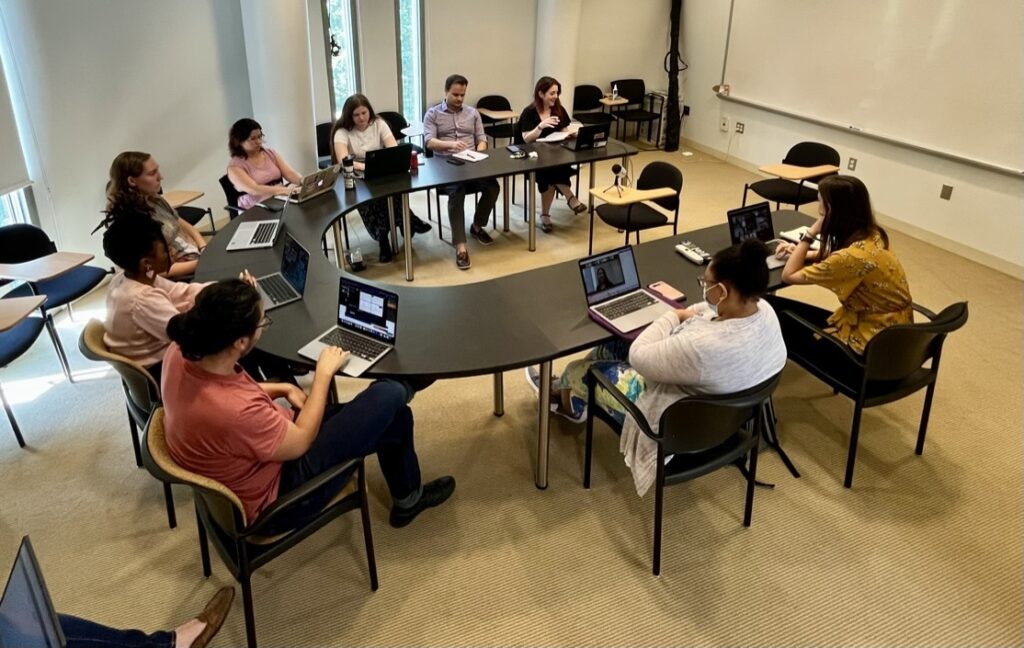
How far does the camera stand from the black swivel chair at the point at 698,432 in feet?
7.30

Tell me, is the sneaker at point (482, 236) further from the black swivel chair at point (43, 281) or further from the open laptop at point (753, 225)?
the black swivel chair at point (43, 281)

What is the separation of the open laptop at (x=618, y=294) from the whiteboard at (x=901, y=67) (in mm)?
3588

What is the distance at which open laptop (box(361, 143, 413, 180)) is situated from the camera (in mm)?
4566

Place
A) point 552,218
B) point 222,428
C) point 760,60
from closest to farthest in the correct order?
point 222,428, point 552,218, point 760,60

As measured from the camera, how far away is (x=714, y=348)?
218 centimetres

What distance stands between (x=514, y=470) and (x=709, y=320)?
1.16m

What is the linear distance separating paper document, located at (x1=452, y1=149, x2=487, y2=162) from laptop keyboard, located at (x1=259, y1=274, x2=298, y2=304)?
2.33 metres

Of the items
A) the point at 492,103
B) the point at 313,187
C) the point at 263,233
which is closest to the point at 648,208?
the point at 313,187

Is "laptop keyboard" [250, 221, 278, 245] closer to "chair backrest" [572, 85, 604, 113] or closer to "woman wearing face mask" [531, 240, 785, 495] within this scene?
"woman wearing face mask" [531, 240, 785, 495]

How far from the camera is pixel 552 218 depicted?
606cm

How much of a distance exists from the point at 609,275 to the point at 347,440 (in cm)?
129

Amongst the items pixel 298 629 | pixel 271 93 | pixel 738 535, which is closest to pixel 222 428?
pixel 298 629

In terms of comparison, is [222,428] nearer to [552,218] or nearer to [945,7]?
[552,218]

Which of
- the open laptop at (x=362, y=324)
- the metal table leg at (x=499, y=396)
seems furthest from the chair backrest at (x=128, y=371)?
the metal table leg at (x=499, y=396)
